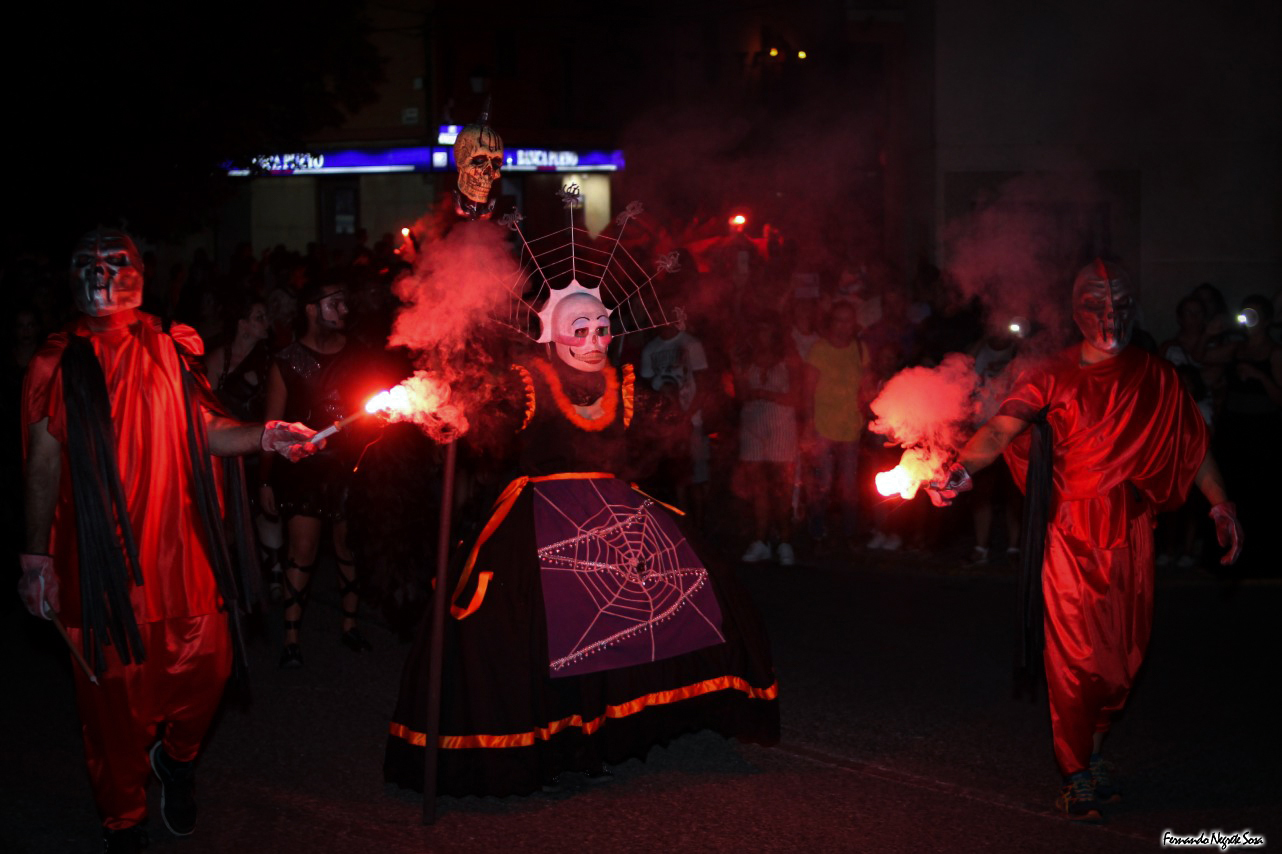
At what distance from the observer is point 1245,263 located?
43.6 ft

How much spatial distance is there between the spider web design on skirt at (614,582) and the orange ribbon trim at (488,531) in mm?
36

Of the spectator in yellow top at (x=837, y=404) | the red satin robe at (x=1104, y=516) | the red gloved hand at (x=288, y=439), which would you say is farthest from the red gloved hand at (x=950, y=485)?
the spectator in yellow top at (x=837, y=404)

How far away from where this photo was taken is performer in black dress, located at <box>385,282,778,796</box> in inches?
196

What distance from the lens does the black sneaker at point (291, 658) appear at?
7.07 meters

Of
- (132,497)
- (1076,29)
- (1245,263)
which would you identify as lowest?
(132,497)

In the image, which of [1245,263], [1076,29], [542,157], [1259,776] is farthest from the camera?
[542,157]

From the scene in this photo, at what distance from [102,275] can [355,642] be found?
318 centimetres

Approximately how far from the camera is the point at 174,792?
4.84 meters

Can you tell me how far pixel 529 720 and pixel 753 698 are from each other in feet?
3.12

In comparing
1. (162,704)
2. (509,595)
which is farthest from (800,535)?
(162,704)

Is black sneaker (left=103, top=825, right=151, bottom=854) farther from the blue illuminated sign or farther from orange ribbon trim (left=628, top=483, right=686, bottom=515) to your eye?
the blue illuminated sign

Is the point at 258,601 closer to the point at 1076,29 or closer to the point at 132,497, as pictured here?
the point at 132,497

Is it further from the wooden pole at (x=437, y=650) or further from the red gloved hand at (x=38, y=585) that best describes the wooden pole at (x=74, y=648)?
the wooden pole at (x=437, y=650)

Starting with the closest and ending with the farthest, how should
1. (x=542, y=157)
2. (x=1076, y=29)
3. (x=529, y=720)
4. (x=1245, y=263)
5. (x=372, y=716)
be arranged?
1. (x=529, y=720)
2. (x=372, y=716)
3. (x=1076, y=29)
4. (x=1245, y=263)
5. (x=542, y=157)
